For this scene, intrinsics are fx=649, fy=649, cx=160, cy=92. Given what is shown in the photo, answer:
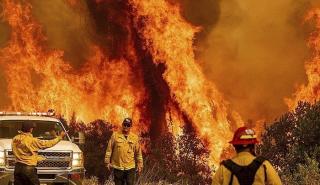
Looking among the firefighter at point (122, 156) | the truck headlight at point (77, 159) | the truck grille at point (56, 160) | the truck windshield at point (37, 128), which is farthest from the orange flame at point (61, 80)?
the firefighter at point (122, 156)

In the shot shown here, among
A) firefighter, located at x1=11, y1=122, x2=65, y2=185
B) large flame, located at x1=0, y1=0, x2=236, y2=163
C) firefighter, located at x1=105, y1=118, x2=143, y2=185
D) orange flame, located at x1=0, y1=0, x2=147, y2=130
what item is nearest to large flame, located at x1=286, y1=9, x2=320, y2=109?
large flame, located at x1=0, y1=0, x2=236, y2=163

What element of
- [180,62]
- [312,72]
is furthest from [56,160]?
[312,72]

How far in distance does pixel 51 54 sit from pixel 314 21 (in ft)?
56.3

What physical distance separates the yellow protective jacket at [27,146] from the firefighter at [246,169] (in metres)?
6.28

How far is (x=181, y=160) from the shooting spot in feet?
98.3

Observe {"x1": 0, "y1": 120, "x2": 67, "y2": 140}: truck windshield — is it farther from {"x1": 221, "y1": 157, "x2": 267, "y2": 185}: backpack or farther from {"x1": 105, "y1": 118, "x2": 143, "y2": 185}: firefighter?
{"x1": 221, "y1": 157, "x2": 267, "y2": 185}: backpack

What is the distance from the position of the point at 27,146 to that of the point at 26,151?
5.2 inches

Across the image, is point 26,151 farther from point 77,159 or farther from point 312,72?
point 312,72

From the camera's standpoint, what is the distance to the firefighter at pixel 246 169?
6188 mm

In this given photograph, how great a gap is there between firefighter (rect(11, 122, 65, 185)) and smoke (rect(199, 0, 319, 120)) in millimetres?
29347

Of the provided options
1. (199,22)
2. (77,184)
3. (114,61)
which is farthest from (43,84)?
(77,184)

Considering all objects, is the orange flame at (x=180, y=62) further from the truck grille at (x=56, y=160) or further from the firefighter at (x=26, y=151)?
the firefighter at (x=26, y=151)

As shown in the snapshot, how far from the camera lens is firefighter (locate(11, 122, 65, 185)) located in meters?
12.0

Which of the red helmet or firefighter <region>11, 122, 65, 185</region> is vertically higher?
the red helmet
